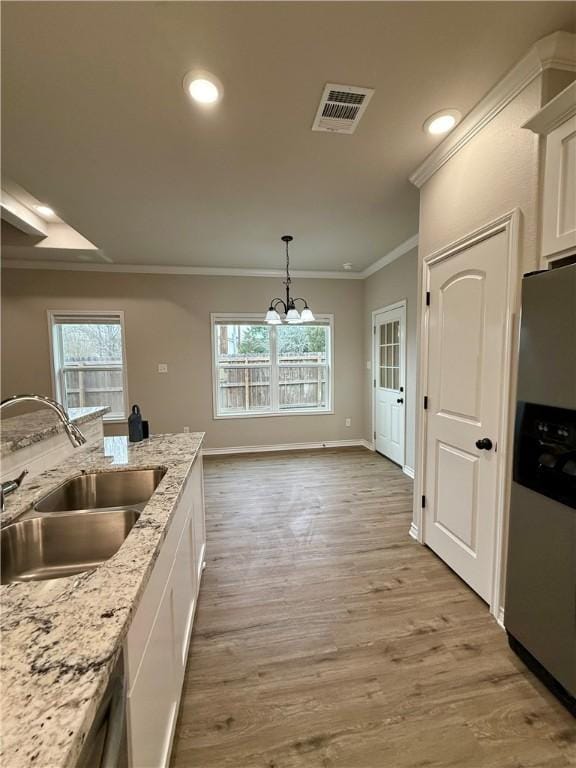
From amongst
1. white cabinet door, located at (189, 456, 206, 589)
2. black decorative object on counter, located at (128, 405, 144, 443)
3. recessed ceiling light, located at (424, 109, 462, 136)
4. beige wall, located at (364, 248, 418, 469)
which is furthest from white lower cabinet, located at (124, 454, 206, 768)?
beige wall, located at (364, 248, 418, 469)

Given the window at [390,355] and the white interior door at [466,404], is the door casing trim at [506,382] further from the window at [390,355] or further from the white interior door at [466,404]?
the window at [390,355]

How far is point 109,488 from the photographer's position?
5.35ft

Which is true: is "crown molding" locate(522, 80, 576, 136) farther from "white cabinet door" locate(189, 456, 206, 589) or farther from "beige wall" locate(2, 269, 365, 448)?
"beige wall" locate(2, 269, 365, 448)

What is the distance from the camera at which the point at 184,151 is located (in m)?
2.17

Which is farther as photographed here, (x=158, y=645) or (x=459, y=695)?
(x=459, y=695)

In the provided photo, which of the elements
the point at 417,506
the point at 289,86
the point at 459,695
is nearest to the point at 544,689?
the point at 459,695

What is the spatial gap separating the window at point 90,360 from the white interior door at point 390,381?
12.0 ft

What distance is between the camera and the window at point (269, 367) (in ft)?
16.5

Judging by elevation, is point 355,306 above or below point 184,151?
below

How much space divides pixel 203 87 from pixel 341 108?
2.39 ft

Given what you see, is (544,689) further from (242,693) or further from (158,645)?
(158,645)

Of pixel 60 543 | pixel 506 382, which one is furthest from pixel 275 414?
pixel 60 543

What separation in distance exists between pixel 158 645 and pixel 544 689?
1631mm

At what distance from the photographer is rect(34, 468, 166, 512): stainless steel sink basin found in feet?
5.07
